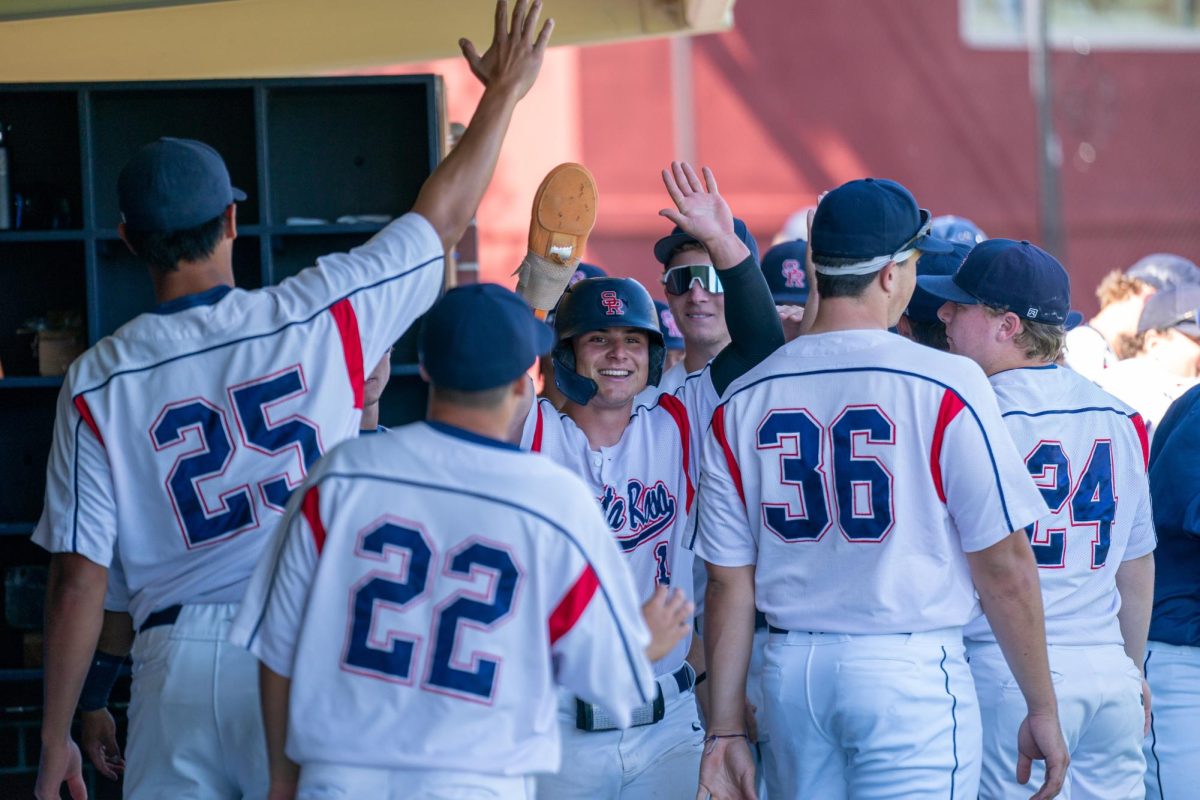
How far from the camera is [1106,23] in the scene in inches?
626

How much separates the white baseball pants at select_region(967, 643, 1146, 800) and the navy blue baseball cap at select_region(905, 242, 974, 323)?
115 cm

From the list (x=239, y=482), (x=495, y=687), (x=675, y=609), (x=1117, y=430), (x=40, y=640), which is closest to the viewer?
(x=495, y=687)

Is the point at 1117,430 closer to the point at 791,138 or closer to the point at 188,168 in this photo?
the point at 188,168

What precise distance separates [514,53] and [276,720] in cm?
174

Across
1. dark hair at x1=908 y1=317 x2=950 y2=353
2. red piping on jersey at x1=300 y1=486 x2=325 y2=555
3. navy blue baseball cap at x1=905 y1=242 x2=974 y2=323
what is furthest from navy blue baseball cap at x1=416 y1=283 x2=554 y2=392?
dark hair at x1=908 y1=317 x2=950 y2=353

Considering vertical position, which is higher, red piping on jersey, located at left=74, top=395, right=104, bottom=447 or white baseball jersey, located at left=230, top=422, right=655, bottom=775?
red piping on jersey, located at left=74, top=395, right=104, bottom=447

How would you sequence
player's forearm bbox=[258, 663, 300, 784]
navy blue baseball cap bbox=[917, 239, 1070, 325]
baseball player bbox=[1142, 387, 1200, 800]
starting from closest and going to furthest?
player's forearm bbox=[258, 663, 300, 784]
navy blue baseball cap bbox=[917, 239, 1070, 325]
baseball player bbox=[1142, 387, 1200, 800]

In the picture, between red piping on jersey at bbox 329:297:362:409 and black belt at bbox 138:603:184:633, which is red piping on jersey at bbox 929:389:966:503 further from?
black belt at bbox 138:603:184:633

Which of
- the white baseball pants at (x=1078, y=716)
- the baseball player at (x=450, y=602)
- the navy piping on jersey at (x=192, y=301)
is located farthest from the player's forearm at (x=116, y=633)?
the white baseball pants at (x=1078, y=716)

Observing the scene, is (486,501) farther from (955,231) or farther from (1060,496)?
(955,231)

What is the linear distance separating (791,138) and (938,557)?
38.5 feet

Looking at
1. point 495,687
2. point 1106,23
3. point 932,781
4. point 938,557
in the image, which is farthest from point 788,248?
point 1106,23

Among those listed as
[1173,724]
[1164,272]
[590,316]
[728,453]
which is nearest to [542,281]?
[590,316]

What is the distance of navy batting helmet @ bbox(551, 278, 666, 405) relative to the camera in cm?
398
